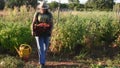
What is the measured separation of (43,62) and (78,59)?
1979 millimetres

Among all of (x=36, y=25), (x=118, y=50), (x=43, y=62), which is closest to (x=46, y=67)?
(x=43, y=62)

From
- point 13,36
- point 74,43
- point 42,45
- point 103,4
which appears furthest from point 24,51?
point 103,4

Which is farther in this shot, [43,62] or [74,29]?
[74,29]

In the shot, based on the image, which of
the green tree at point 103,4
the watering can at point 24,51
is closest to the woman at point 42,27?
the watering can at point 24,51

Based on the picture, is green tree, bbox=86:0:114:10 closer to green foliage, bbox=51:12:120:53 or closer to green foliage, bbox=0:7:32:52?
green foliage, bbox=51:12:120:53

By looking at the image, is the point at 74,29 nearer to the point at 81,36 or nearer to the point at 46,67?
the point at 81,36

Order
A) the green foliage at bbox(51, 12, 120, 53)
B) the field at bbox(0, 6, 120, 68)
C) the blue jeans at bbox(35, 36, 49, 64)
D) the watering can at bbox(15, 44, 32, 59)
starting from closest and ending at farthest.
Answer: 1. the blue jeans at bbox(35, 36, 49, 64)
2. the watering can at bbox(15, 44, 32, 59)
3. the field at bbox(0, 6, 120, 68)
4. the green foliage at bbox(51, 12, 120, 53)

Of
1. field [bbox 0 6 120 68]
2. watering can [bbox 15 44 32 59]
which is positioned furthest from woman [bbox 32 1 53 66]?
watering can [bbox 15 44 32 59]

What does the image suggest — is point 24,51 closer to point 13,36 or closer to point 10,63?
point 13,36

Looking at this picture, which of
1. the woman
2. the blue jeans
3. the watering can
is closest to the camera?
the woman

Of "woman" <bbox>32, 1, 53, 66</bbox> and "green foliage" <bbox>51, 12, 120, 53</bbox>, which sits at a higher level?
"woman" <bbox>32, 1, 53, 66</bbox>

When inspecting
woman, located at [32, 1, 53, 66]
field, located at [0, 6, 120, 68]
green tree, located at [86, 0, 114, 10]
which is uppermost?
woman, located at [32, 1, 53, 66]

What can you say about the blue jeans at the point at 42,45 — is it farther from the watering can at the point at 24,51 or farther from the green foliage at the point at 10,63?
the watering can at the point at 24,51

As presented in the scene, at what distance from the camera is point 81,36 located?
35.9ft
